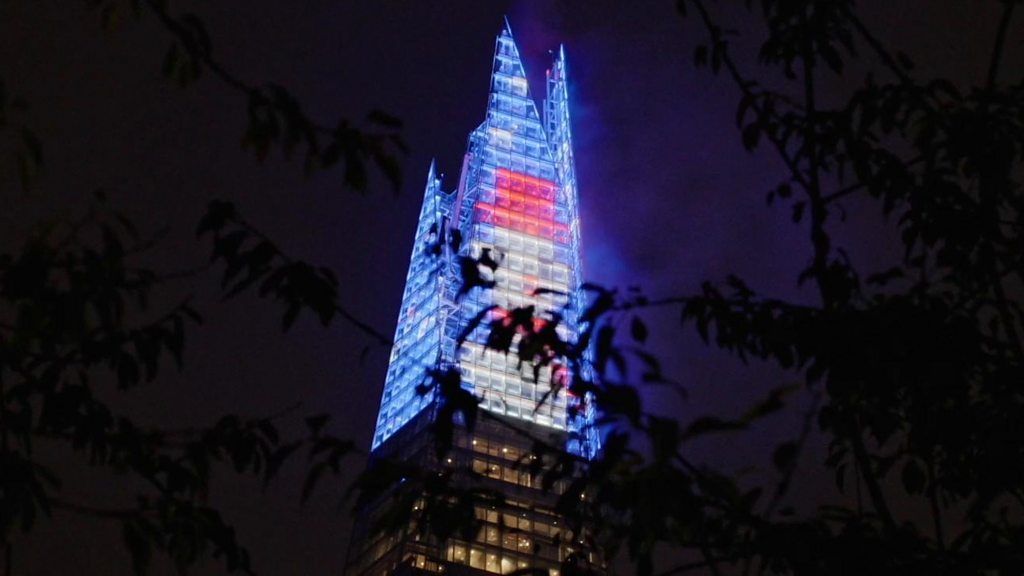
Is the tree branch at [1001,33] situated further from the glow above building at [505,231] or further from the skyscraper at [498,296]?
the glow above building at [505,231]

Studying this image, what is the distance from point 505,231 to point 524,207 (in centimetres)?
188

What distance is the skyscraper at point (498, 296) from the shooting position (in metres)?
34.3

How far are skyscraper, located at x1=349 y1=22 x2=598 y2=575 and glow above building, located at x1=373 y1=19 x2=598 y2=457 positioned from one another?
0.06m

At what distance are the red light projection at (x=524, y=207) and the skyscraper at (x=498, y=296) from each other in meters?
0.06

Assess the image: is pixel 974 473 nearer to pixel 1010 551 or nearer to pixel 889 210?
pixel 1010 551

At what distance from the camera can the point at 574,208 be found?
44.1 metres

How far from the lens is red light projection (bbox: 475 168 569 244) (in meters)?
43.2

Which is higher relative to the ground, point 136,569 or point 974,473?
point 974,473

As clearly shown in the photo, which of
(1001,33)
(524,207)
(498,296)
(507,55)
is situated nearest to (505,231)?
(524,207)

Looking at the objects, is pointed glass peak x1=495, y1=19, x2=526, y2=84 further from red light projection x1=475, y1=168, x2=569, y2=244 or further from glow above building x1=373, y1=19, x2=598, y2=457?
red light projection x1=475, y1=168, x2=569, y2=244

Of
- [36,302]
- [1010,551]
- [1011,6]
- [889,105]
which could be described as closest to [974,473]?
[1010,551]

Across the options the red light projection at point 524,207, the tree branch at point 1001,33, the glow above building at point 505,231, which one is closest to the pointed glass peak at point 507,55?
the glow above building at point 505,231

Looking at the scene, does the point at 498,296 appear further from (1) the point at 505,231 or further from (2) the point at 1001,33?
(2) the point at 1001,33

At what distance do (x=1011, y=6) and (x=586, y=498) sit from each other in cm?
305
